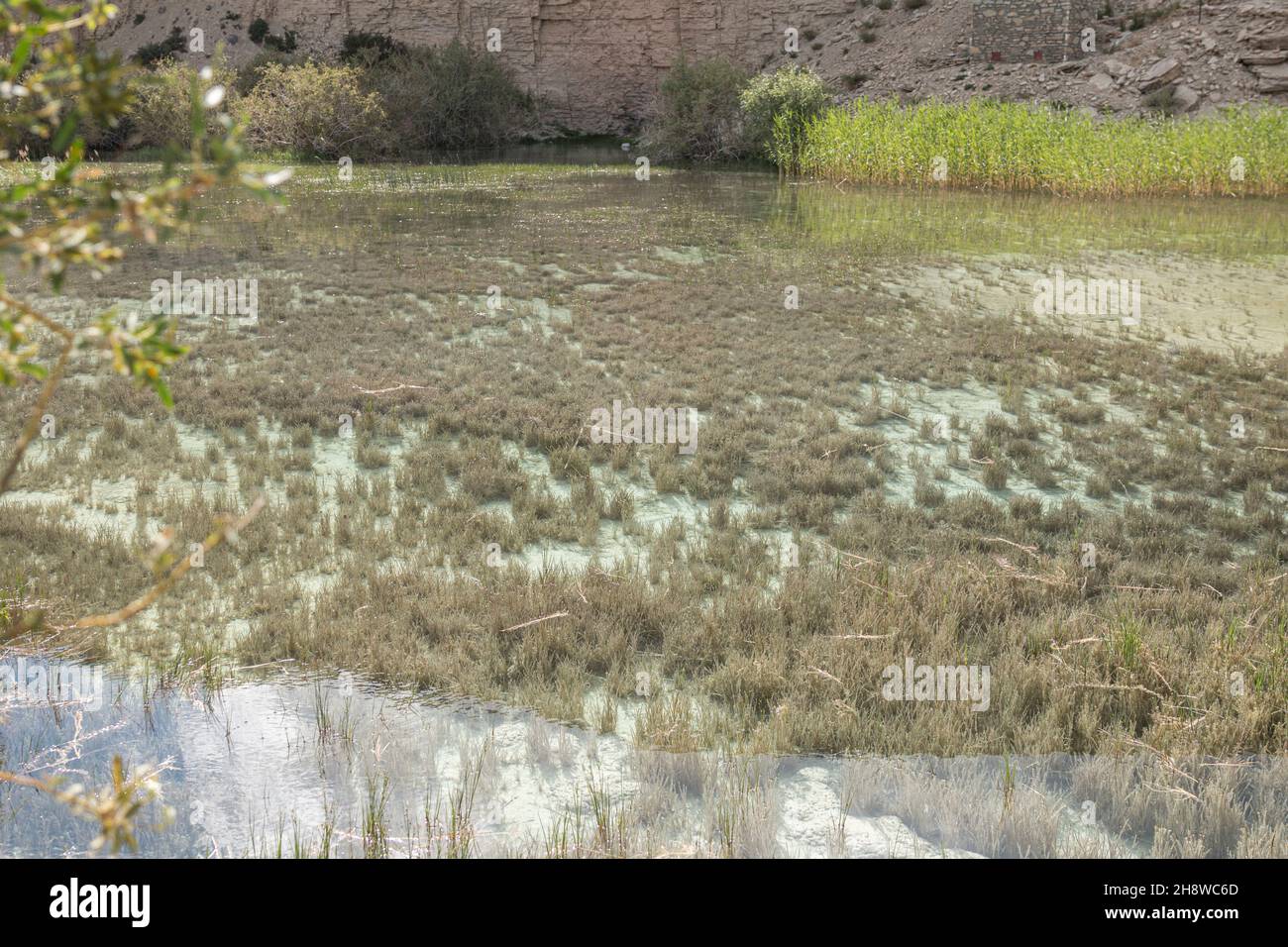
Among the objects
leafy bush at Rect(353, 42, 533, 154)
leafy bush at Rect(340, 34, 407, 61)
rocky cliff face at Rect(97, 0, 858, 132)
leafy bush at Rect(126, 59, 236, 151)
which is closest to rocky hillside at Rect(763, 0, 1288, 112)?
rocky cliff face at Rect(97, 0, 858, 132)

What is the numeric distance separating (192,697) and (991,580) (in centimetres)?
421

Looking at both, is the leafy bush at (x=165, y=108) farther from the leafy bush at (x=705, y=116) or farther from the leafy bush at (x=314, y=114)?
the leafy bush at (x=705, y=116)

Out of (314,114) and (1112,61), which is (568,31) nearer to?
(314,114)

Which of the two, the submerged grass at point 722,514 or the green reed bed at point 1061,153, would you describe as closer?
the submerged grass at point 722,514

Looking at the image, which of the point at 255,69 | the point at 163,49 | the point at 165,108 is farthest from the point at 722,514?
the point at 163,49

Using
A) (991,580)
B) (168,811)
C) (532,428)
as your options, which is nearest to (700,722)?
(991,580)

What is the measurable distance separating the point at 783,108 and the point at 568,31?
769 inches

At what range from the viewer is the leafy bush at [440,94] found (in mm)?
38403

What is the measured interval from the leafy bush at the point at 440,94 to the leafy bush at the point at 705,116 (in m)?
8.34

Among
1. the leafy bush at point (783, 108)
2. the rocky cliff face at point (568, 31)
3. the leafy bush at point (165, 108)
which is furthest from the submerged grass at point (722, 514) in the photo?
the rocky cliff face at point (568, 31)

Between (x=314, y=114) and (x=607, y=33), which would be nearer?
(x=314, y=114)

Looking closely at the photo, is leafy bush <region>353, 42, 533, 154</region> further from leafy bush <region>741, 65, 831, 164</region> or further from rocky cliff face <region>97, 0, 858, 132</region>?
leafy bush <region>741, 65, 831, 164</region>

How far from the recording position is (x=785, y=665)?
15.5 ft

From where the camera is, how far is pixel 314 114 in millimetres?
34000
